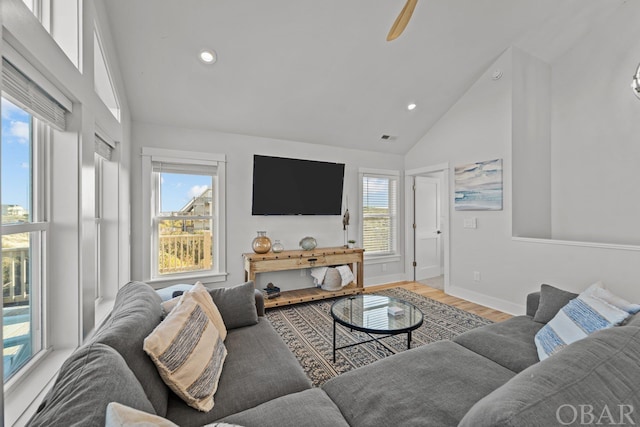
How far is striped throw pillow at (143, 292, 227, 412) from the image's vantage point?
117 cm

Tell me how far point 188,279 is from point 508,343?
133 inches

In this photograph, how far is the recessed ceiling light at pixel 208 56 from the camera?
266 centimetres

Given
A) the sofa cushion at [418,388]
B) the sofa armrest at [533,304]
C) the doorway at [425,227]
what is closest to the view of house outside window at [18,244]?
the sofa cushion at [418,388]

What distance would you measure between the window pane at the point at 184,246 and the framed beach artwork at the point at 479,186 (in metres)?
3.65

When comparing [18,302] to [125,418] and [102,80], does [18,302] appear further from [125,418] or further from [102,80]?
[102,80]

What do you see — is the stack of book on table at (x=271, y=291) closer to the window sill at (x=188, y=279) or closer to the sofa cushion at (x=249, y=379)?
the window sill at (x=188, y=279)

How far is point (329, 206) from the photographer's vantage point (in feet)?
14.1

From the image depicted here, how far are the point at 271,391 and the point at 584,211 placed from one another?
4.38 m

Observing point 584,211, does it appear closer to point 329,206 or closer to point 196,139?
point 329,206

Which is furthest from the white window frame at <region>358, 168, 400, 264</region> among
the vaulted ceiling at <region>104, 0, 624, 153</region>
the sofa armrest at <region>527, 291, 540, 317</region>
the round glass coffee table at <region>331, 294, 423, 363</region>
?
the sofa armrest at <region>527, 291, 540, 317</region>

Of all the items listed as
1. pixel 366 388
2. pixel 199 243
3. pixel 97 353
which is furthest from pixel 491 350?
pixel 199 243

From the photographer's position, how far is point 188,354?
1278 mm

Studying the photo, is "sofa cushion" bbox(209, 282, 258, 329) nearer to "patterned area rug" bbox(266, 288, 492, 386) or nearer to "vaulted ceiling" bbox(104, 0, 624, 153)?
"patterned area rug" bbox(266, 288, 492, 386)

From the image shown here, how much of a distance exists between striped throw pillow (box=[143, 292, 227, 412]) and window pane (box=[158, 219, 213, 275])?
2.18 m
